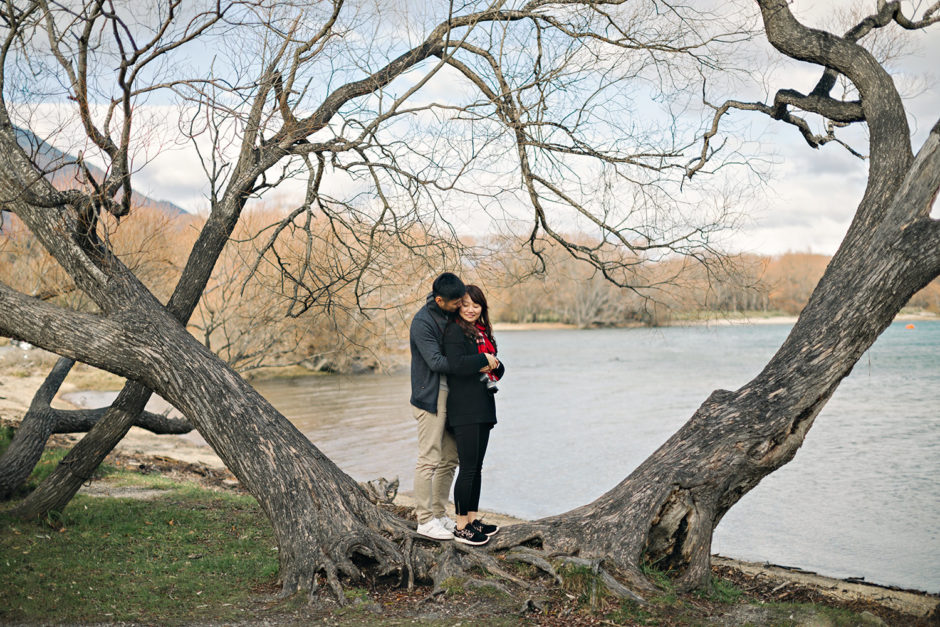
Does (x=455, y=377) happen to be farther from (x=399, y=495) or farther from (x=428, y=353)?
(x=399, y=495)

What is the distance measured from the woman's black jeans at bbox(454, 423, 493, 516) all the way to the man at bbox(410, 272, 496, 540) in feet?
0.46

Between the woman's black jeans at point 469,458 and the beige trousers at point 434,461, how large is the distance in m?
0.10

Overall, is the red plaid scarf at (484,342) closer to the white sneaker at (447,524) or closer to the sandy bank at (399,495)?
the white sneaker at (447,524)

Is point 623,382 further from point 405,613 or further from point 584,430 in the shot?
point 405,613

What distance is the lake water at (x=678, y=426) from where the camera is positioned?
9914 millimetres

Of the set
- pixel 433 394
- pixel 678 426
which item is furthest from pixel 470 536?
pixel 678 426

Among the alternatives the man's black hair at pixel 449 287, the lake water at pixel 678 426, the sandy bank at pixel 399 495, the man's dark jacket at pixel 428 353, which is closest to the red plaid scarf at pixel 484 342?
the man's dark jacket at pixel 428 353

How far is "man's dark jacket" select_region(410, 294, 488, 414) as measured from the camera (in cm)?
482

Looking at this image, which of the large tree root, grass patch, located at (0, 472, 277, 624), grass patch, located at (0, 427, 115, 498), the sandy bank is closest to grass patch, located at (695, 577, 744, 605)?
the large tree root

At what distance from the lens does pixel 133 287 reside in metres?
5.74

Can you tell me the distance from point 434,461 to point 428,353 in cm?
76

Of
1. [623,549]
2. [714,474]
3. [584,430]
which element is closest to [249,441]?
[623,549]

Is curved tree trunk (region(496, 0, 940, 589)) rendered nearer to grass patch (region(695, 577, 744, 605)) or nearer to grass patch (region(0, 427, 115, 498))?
grass patch (region(695, 577, 744, 605))

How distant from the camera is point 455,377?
194 inches
